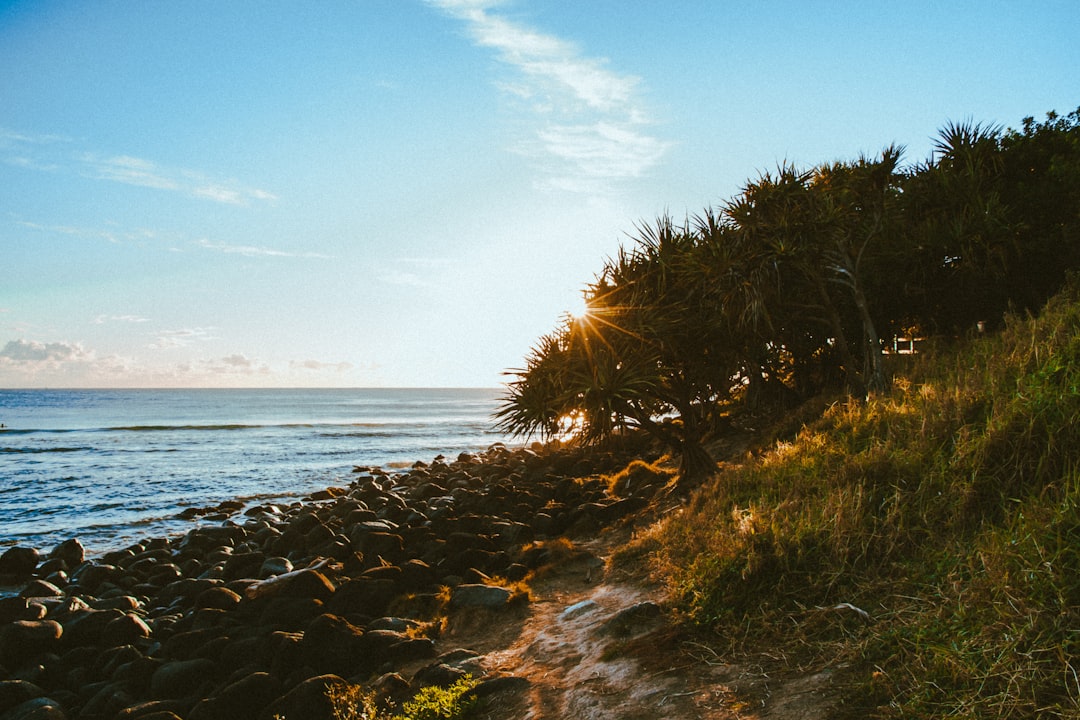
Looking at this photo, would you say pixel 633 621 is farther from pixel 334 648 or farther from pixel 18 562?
pixel 18 562

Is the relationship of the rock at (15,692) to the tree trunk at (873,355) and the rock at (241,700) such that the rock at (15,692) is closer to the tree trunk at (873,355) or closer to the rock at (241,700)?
the rock at (241,700)

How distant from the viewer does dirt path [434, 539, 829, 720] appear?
406 centimetres

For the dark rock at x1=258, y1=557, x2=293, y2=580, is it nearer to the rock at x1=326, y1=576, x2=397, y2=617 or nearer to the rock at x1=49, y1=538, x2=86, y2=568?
the rock at x1=326, y1=576, x2=397, y2=617

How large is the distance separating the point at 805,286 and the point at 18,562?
1852cm

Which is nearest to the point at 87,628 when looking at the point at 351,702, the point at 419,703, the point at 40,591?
the point at 40,591

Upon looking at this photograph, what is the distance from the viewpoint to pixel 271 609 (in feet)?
26.6

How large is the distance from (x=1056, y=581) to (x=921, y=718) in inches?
46.3

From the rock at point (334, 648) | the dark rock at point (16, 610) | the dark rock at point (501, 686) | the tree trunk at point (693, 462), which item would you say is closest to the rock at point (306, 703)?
the rock at point (334, 648)

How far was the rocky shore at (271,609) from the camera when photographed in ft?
20.9

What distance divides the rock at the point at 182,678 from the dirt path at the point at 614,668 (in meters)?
2.74

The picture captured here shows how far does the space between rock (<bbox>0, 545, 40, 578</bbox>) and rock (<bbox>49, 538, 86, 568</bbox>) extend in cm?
38

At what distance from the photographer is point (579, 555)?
9.93 meters

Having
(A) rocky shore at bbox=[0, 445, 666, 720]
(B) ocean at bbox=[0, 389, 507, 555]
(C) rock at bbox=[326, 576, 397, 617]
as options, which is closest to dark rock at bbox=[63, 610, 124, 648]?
(A) rocky shore at bbox=[0, 445, 666, 720]

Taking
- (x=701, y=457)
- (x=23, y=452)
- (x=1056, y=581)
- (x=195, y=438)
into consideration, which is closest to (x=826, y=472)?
(x=1056, y=581)
